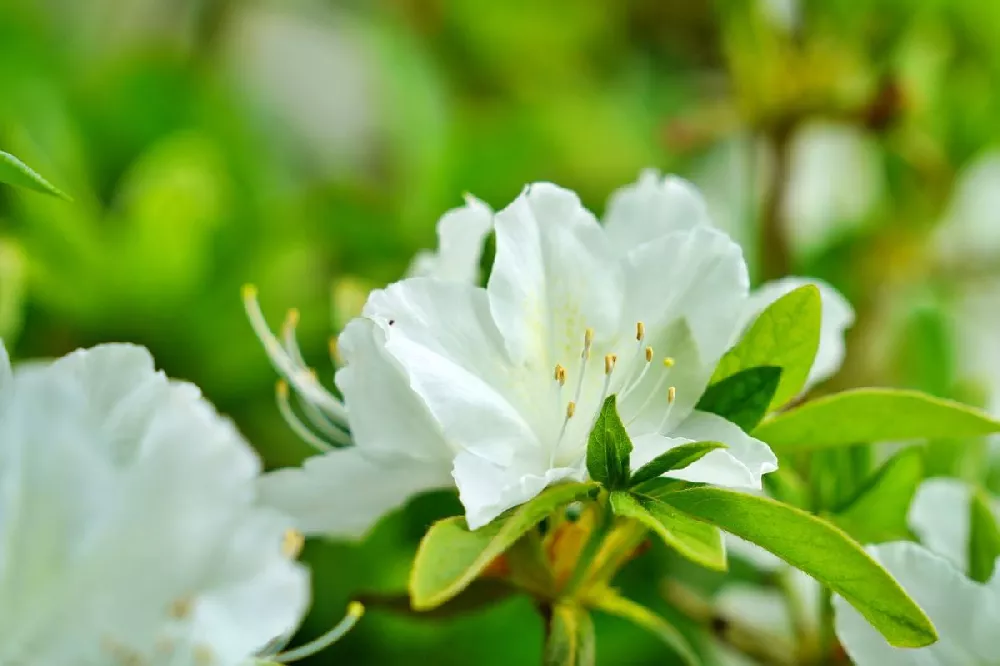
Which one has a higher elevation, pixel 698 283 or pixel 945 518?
pixel 698 283

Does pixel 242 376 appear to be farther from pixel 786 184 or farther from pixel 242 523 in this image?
pixel 242 523

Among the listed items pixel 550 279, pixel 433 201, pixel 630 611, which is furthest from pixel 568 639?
pixel 433 201

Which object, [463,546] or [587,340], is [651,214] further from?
[463,546]

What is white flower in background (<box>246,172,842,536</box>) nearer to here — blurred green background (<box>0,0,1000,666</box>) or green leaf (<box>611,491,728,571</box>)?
green leaf (<box>611,491,728,571</box>)

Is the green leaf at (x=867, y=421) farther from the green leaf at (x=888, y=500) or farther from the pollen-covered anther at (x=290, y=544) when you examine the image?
the pollen-covered anther at (x=290, y=544)

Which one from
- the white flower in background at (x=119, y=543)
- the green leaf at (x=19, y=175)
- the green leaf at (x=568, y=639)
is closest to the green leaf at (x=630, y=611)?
the green leaf at (x=568, y=639)

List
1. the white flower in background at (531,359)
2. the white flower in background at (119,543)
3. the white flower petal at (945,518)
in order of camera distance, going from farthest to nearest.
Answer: the white flower petal at (945,518) < the white flower in background at (531,359) < the white flower in background at (119,543)

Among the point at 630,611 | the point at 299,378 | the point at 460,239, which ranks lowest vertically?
the point at 630,611
